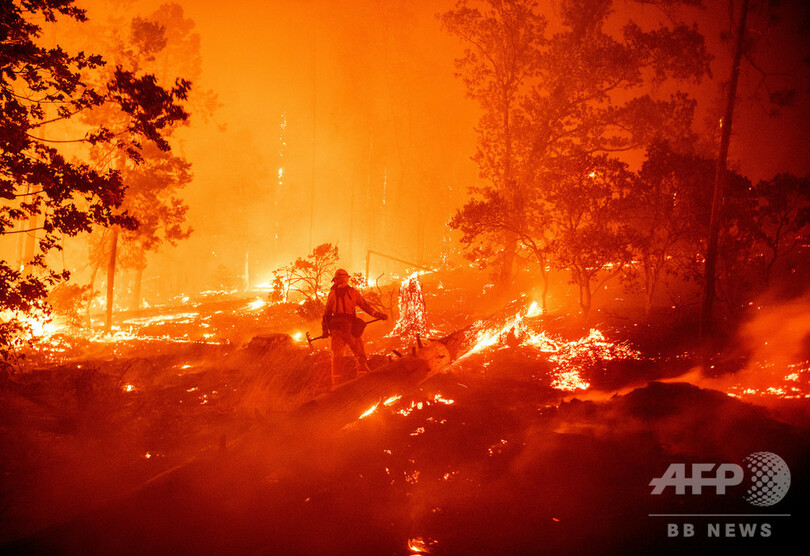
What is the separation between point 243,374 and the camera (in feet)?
35.0

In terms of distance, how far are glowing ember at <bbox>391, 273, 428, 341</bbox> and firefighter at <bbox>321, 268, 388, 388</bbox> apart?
6568mm

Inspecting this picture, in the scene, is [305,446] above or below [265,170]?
below

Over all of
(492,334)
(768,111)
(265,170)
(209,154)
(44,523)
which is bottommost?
(44,523)

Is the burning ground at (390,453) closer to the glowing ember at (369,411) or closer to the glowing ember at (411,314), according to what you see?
Answer: the glowing ember at (369,411)

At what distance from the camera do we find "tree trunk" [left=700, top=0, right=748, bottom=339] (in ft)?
36.0

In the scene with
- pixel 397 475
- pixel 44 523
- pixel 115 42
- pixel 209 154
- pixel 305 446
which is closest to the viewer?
pixel 44 523

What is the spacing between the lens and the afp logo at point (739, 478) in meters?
4.79

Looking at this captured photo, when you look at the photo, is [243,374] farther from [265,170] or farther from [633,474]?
[265,170]

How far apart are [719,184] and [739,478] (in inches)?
349

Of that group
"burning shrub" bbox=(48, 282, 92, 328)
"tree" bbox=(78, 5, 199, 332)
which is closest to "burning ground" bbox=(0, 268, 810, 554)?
"burning shrub" bbox=(48, 282, 92, 328)

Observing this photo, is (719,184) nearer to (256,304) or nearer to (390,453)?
(390,453)

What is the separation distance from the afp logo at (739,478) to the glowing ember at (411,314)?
33.3 feet

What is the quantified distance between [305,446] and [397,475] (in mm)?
1341

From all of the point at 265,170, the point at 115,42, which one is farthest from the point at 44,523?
the point at 265,170
